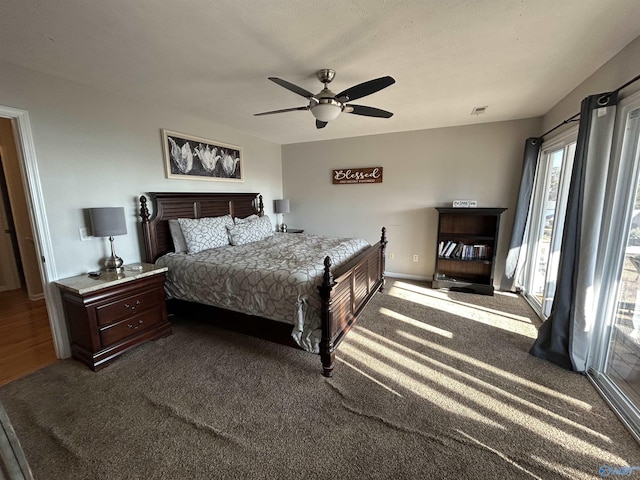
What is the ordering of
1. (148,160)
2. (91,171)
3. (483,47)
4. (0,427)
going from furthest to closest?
(148,160)
(91,171)
(483,47)
(0,427)

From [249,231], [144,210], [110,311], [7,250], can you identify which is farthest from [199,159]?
[7,250]

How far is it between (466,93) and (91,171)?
3829mm

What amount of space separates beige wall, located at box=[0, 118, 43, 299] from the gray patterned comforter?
7.67 feet

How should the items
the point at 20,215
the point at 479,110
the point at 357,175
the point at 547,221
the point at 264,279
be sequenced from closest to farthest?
the point at 264,279 < the point at 479,110 < the point at 547,221 < the point at 20,215 < the point at 357,175

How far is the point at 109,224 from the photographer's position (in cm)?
249

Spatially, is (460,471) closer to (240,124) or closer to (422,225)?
(422,225)

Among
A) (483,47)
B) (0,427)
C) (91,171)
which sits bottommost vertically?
(0,427)

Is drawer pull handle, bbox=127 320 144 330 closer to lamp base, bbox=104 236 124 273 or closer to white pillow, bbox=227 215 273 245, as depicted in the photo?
lamp base, bbox=104 236 124 273

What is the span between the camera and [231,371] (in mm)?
2254

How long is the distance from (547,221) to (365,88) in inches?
121

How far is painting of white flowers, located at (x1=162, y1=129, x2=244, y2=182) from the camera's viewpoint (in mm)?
3326

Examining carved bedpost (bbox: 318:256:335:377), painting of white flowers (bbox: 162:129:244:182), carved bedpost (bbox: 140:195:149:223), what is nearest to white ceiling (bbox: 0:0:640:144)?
painting of white flowers (bbox: 162:129:244:182)

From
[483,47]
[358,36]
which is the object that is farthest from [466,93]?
[358,36]

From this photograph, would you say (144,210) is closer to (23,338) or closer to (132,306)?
(132,306)
